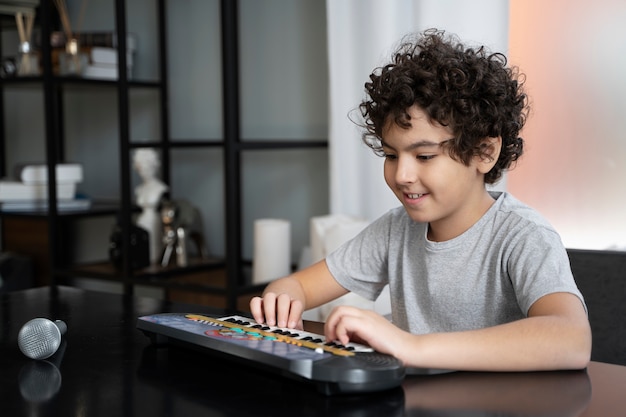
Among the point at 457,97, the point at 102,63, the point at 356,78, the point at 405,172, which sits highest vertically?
the point at 102,63

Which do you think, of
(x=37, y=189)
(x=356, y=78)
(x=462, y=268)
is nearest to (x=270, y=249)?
(x=356, y=78)

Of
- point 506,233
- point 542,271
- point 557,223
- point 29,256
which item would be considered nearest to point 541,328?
point 542,271

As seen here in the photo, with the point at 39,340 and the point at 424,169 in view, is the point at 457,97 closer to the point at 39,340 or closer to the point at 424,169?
the point at 424,169

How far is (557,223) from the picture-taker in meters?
2.21


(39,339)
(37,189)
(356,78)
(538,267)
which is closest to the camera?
(39,339)

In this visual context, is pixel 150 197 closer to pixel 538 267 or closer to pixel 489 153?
pixel 489 153

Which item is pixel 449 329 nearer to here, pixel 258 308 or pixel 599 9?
pixel 258 308

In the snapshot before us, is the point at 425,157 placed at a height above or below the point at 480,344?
above

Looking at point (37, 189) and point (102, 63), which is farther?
point (37, 189)

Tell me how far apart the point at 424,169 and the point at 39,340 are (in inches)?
24.4

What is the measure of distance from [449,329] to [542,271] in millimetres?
248

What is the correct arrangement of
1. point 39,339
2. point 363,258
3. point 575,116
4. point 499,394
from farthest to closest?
1. point 575,116
2. point 363,258
3. point 39,339
4. point 499,394

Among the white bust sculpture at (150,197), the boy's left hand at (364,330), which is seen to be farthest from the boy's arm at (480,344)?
the white bust sculpture at (150,197)

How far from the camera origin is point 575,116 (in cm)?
217
